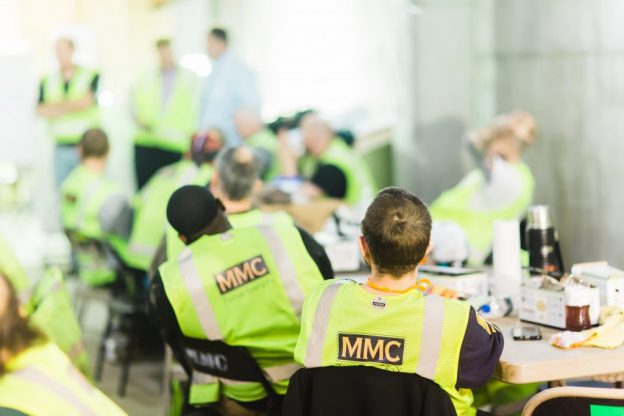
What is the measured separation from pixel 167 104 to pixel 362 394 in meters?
5.30

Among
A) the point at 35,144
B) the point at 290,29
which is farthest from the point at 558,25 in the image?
the point at 35,144

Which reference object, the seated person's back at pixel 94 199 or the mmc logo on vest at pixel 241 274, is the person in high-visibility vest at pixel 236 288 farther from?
the seated person's back at pixel 94 199

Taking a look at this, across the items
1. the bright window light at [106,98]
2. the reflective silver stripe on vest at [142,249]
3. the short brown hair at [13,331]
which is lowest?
the reflective silver stripe on vest at [142,249]

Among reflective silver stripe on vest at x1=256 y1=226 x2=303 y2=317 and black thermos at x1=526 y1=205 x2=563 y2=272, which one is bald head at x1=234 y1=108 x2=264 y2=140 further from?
reflective silver stripe on vest at x1=256 y1=226 x2=303 y2=317

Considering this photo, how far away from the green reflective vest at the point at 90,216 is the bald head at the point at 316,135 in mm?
1304

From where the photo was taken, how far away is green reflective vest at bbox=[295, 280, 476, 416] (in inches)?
96.6

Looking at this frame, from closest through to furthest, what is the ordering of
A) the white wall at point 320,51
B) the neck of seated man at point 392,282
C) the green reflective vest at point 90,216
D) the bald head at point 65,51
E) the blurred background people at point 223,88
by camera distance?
the neck of seated man at point 392,282 → the green reflective vest at point 90,216 → the blurred background people at point 223,88 → the bald head at point 65,51 → the white wall at point 320,51

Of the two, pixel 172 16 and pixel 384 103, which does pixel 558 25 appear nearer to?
pixel 384 103

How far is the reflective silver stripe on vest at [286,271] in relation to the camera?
10.1ft

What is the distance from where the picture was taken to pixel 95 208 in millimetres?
5375

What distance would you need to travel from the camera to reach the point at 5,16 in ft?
30.5

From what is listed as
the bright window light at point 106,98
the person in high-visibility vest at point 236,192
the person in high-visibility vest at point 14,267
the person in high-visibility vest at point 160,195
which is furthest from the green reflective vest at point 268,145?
the person in high-visibility vest at point 14,267

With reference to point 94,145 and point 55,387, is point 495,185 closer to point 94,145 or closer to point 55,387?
point 94,145

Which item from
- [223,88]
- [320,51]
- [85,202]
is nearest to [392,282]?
[85,202]
